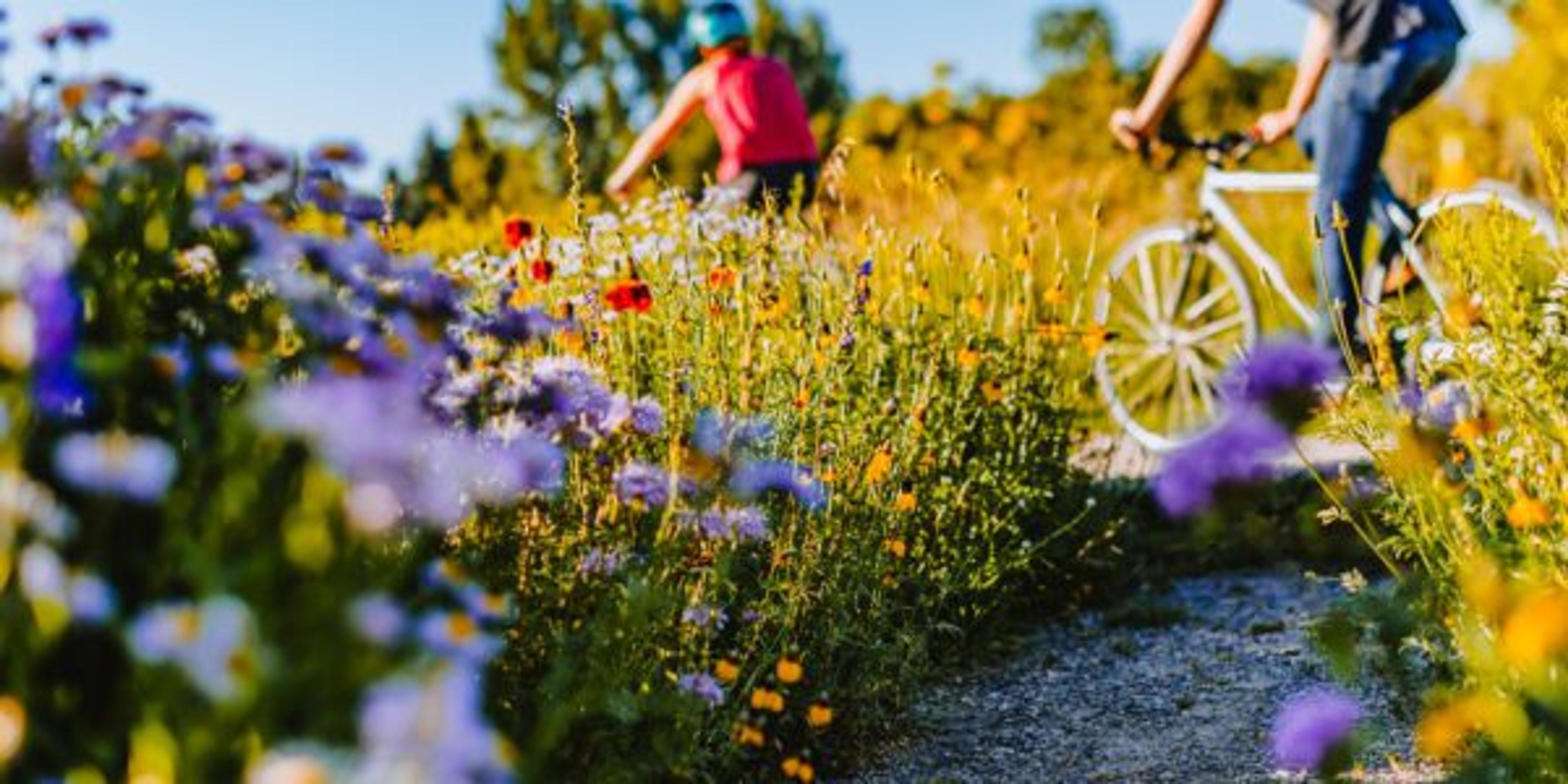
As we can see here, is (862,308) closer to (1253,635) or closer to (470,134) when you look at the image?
(1253,635)

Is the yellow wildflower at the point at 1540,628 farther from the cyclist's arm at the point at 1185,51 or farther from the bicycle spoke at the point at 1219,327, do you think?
the bicycle spoke at the point at 1219,327

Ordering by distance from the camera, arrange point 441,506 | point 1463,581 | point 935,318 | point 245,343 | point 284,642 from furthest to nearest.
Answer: point 935,318 < point 1463,581 < point 245,343 < point 441,506 < point 284,642

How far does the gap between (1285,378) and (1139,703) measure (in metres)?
1.50

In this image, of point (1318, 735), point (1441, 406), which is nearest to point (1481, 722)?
point (1318, 735)

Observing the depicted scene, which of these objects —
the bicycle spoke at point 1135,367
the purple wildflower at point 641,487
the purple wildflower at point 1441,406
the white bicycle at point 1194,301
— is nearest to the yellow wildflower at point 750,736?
the purple wildflower at point 641,487

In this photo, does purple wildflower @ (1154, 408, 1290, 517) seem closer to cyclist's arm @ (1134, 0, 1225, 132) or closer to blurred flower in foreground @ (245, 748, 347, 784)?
blurred flower in foreground @ (245, 748, 347, 784)

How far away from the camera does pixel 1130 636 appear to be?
4371 millimetres

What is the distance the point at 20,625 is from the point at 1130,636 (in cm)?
306

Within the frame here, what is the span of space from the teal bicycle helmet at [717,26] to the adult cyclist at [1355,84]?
80.8 inches

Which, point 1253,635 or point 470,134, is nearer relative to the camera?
point 1253,635

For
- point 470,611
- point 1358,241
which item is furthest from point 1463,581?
point 1358,241

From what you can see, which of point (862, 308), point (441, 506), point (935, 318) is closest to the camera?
point (441, 506)

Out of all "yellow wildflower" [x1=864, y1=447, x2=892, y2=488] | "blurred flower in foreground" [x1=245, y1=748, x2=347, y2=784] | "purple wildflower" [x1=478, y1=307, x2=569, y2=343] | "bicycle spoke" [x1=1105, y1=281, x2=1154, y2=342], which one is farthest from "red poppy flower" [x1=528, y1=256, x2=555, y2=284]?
"bicycle spoke" [x1=1105, y1=281, x2=1154, y2=342]

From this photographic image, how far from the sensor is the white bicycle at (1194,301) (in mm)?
5473
